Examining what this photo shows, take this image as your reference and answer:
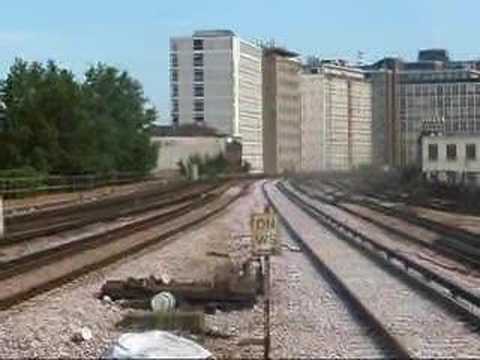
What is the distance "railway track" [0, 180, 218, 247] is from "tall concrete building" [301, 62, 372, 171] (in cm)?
12589

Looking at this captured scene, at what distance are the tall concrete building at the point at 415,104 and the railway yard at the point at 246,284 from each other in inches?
4248

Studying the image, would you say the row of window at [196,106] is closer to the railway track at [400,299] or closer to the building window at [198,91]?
the building window at [198,91]

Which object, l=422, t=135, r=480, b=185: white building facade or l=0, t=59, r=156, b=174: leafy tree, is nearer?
l=0, t=59, r=156, b=174: leafy tree

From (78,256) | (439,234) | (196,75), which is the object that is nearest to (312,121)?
(196,75)

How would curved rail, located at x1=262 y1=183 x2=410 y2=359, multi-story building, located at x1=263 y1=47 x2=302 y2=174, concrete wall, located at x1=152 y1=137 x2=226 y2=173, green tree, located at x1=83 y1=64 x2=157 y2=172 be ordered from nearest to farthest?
curved rail, located at x1=262 y1=183 x2=410 y2=359
green tree, located at x1=83 y1=64 x2=157 y2=172
concrete wall, located at x1=152 y1=137 x2=226 y2=173
multi-story building, located at x1=263 y1=47 x2=302 y2=174

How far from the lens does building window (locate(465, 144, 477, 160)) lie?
94.2 m

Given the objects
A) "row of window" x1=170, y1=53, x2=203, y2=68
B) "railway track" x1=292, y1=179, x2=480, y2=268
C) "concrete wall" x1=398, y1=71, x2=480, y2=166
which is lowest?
"railway track" x1=292, y1=179, x2=480, y2=268

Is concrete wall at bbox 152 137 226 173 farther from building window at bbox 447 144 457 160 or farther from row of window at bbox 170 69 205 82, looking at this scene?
building window at bbox 447 144 457 160

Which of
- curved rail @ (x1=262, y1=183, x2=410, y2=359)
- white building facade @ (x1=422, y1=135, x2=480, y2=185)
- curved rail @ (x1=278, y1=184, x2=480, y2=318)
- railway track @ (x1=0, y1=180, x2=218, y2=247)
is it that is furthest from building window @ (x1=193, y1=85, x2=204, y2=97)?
curved rail @ (x1=262, y1=183, x2=410, y2=359)

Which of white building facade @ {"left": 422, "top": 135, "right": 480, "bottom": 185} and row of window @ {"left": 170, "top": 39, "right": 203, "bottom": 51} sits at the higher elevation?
row of window @ {"left": 170, "top": 39, "right": 203, "bottom": 51}

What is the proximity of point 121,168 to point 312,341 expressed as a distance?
262ft

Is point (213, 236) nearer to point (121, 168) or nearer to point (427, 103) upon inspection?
point (121, 168)

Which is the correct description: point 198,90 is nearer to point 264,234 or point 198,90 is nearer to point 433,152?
point 433,152

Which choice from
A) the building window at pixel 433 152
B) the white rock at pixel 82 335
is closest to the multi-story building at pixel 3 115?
the building window at pixel 433 152
